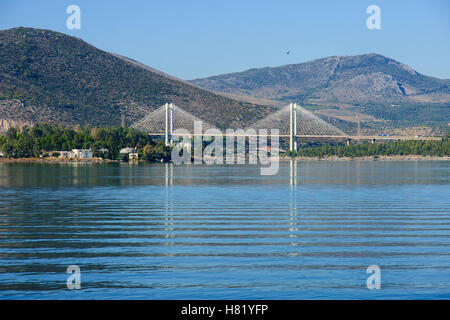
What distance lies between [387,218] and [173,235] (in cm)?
584

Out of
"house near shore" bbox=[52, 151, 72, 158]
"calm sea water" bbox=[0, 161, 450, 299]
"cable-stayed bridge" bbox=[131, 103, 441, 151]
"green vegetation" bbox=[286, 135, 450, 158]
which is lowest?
"calm sea water" bbox=[0, 161, 450, 299]

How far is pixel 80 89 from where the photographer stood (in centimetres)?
11281

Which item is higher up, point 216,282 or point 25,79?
point 25,79

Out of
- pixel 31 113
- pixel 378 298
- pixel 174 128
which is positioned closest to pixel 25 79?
pixel 31 113

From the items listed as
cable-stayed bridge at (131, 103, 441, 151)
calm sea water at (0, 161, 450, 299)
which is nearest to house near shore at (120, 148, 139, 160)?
cable-stayed bridge at (131, 103, 441, 151)

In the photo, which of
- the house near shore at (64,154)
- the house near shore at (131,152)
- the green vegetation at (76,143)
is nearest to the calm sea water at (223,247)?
the house near shore at (64,154)

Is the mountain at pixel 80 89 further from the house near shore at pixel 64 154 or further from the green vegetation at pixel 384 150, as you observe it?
the house near shore at pixel 64 154

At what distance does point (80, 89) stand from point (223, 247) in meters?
105

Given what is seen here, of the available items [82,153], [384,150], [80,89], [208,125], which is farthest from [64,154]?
[384,150]

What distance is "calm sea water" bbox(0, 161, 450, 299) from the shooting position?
870 cm

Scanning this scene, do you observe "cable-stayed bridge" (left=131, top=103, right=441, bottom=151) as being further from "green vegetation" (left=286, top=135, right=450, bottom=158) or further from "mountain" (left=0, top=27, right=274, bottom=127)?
"mountain" (left=0, top=27, right=274, bottom=127)

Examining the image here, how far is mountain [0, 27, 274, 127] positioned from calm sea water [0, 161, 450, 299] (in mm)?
79366

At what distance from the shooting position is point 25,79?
108 m
